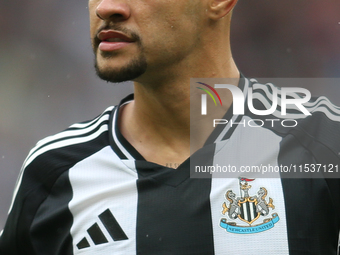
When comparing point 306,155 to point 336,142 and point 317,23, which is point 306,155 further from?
point 317,23

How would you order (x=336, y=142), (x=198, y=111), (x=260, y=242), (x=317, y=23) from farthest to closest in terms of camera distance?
(x=317, y=23) → (x=198, y=111) → (x=336, y=142) → (x=260, y=242)

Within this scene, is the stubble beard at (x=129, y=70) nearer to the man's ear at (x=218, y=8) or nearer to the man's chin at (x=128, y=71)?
the man's chin at (x=128, y=71)

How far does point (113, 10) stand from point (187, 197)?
1.96 feet

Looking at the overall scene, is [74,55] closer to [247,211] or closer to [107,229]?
[107,229]

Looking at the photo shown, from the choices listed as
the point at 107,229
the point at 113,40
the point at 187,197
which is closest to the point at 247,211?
the point at 187,197

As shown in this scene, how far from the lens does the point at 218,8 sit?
150cm

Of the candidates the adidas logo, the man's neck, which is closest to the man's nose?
the man's neck

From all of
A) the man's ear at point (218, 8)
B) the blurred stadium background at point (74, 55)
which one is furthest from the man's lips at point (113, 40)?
the blurred stadium background at point (74, 55)

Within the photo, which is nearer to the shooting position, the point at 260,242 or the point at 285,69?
the point at 260,242

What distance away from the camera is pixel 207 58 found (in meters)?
1.51

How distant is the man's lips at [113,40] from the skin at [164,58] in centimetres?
1

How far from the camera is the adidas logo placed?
133 cm

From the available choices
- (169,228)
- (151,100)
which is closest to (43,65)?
(151,100)

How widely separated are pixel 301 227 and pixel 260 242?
0.41ft
